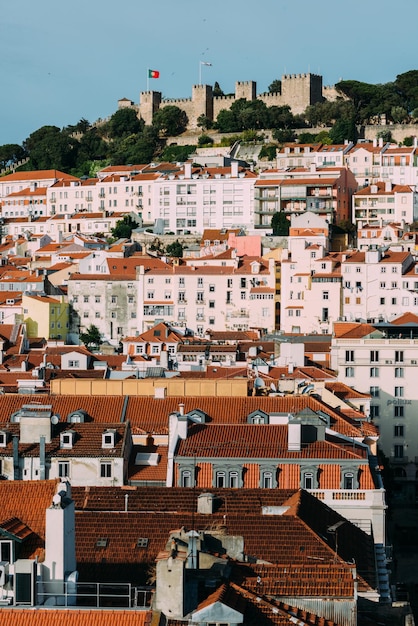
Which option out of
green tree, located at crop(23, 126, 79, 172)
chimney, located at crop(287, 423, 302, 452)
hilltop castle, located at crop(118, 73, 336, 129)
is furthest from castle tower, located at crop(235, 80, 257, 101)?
chimney, located at crop(287, 423, 302, 452)

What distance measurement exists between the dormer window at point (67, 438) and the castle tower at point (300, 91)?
118032 mm

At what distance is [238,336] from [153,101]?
82163mm

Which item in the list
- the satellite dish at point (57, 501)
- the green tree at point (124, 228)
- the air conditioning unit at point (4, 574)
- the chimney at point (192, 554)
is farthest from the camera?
the green tree at point (124, 228)

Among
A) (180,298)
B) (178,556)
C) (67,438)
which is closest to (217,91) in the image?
(180,298)

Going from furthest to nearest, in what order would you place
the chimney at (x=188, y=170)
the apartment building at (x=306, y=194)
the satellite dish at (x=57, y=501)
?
1. the chimney at (x=188, y=170)
2. the apartment building at (x=306, y=194)
3. the satellite dish at (x=57, y=501)

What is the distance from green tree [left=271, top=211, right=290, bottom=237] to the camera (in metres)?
112

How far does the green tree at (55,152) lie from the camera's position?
159875 mm

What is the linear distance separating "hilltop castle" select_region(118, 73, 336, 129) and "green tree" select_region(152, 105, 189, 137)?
1064 mm

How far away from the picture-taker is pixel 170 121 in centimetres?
15550

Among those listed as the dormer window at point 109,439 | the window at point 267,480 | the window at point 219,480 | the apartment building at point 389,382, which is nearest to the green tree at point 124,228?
the apartment building at point 389,382

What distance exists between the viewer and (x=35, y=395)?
141ft

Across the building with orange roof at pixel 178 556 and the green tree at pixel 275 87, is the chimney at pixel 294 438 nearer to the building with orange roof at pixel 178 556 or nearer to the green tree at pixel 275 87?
the building with orange roof at pixel 178 556

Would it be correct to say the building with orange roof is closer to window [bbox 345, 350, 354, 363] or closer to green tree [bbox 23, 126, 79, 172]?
window [bbox 345, 350, 354, 363]

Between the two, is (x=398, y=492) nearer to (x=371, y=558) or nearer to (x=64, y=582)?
(x=371, y=558)
